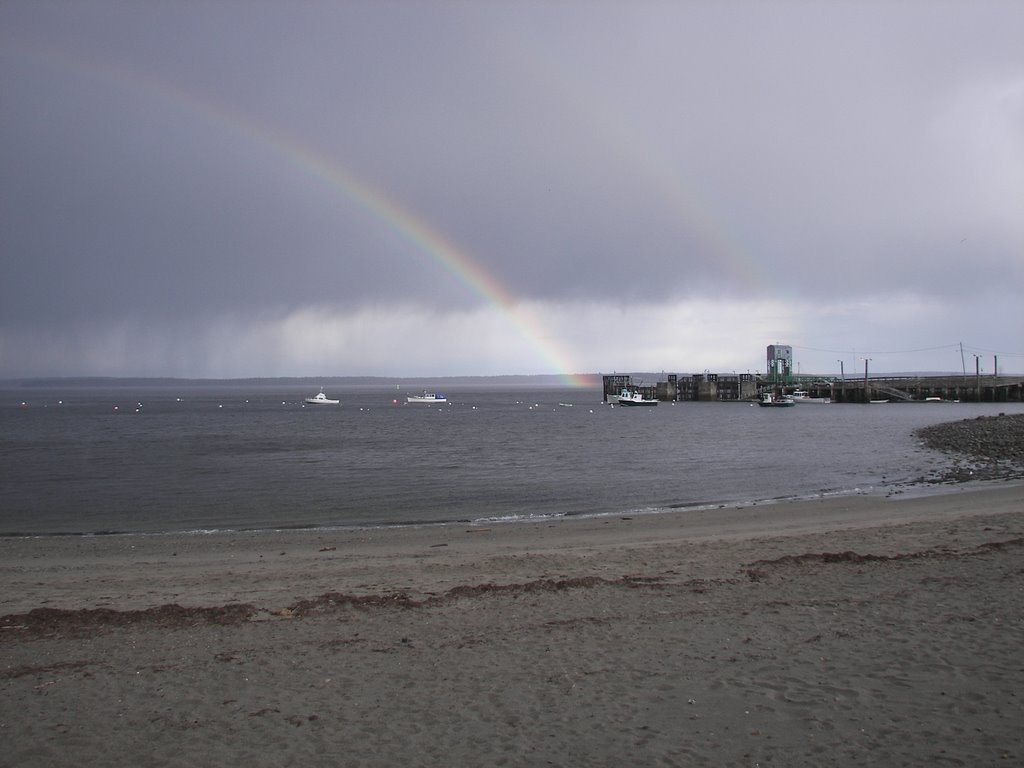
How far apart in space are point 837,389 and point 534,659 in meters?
148

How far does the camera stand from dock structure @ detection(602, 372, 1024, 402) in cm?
12632

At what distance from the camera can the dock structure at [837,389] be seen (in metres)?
126

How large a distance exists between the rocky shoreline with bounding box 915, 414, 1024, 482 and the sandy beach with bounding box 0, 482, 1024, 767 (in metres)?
18.2

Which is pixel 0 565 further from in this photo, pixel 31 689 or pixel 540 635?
pixel 540 635

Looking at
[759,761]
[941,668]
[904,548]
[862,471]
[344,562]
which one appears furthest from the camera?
[862,471]

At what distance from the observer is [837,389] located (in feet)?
470

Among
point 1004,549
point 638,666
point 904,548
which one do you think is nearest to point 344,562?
point 638,666

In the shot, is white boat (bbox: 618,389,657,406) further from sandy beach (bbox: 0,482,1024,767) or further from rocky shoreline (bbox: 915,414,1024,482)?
sandy beach (bbox: 0,482,1024,767)

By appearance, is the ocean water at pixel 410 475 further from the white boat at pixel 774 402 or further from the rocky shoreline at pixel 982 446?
the white boat at pixel 774 402

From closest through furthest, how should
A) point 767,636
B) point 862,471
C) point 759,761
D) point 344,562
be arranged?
point 759,761 → point 767,636 → point 344,562 → point 862,471

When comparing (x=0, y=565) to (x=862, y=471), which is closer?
(x=0, y=565)

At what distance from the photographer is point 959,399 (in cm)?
13000

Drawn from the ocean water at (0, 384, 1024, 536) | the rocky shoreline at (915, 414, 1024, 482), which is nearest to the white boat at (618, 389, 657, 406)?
the ocean water at (0, 384, 1024, 536)

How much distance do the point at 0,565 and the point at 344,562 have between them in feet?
25.0
